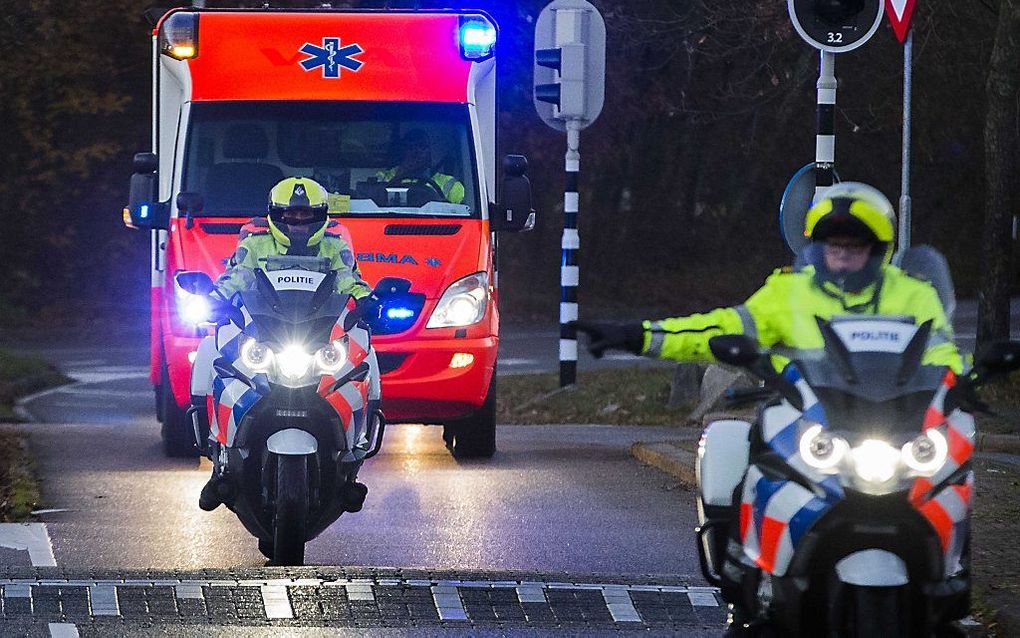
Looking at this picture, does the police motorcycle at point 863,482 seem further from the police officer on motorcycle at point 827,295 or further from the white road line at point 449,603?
the white road line at point 449,603

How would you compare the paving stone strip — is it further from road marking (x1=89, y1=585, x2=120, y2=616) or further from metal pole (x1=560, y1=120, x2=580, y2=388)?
metal pole (x1=560, y1=120, x2=580, y2=388)

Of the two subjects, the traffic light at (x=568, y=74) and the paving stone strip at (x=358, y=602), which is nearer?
the paving stone strip at (x=358, y=602)

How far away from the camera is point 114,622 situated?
25.7 ft

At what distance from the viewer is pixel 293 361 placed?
9.02 metres

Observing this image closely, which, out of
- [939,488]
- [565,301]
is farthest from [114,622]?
[565,301]

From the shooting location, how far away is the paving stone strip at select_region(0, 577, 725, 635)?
25.8 feet

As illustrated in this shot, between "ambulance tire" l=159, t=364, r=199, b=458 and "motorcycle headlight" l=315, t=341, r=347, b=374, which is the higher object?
"motorcycle headlight" l=315, t=341, r=347, b=374

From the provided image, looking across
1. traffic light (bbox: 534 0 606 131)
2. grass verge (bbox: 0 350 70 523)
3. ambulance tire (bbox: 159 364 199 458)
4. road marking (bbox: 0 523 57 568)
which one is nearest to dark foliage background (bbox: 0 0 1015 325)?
traffic light (bbox: 534 0 606 131)

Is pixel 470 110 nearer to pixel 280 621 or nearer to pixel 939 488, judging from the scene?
pixel 280 621

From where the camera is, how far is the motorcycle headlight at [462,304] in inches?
544

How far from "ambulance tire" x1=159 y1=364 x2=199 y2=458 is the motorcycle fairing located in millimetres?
9061

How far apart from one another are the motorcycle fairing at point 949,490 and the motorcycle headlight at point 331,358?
3737mm

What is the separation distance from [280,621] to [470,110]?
6.97m

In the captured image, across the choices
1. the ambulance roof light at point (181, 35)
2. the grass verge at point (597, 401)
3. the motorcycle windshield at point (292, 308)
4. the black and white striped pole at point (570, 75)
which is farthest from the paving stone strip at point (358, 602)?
the black and white striped pole at point (570, 75)
